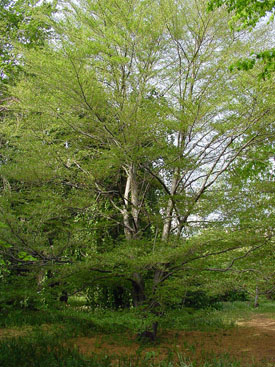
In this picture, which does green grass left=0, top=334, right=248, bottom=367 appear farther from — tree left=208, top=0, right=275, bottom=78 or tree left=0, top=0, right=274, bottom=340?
tree left=208, top=0, right=275, bottom=78

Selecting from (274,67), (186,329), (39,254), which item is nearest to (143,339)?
(186,329)

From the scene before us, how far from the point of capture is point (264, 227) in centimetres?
462

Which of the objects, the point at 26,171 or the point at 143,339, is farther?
the point at 143,339

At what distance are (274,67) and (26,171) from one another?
434cm

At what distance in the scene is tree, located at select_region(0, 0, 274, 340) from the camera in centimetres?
483

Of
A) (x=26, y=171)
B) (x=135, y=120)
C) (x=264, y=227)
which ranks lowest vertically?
(x=264, y=227)

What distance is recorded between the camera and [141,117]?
5168 millimetres

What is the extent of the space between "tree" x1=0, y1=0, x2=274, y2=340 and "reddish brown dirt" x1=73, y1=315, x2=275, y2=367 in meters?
0.86

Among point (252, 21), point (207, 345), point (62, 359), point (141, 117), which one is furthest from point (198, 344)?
point (252, 21)

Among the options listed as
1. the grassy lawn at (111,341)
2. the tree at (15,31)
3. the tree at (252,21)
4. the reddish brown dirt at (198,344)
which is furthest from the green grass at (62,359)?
the tree at (15,31)

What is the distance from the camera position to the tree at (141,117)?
4.83 metres

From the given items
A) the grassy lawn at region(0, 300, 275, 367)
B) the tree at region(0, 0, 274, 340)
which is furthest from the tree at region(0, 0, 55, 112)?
the grassy lawn at region(0, 300, 275, 367)

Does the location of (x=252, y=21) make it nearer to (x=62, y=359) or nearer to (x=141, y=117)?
(x=141, y=117)

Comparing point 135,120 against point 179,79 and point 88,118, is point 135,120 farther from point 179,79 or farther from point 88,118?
point 179,79
